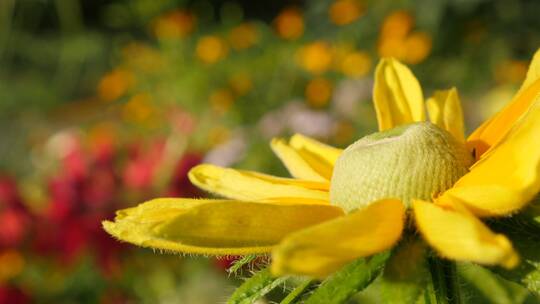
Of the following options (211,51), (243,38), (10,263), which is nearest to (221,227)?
(10,263)

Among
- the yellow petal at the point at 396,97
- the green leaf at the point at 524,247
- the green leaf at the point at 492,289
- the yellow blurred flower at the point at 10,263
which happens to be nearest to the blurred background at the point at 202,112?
the yellow blurred flower at the point at 10,263

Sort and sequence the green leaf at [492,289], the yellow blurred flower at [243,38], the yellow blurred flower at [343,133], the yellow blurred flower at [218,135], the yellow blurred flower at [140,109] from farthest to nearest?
the yellow blurred flower at [243,38]
the yellow blurred flower at [140,109]
the yellow blurred flower at [218,135]
the yellow blurred flower at [343,133]
the green leaf at [492,289]

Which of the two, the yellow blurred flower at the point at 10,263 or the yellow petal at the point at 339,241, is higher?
the yellow petal at the point at 339,241

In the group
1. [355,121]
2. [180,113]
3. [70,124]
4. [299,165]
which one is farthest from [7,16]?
[299,165]

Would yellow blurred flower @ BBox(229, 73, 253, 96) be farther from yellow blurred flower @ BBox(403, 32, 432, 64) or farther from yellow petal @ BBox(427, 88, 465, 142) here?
yellow petal @ BBox(427, 88, 465, 142)

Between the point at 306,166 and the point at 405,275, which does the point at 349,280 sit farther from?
the point at 306,166

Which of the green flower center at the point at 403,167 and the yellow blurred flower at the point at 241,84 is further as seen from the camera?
the yellow blurred flower at the point at 241,84

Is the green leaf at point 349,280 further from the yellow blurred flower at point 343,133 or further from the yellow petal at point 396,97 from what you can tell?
the yellow blurred flower at point 343,133
